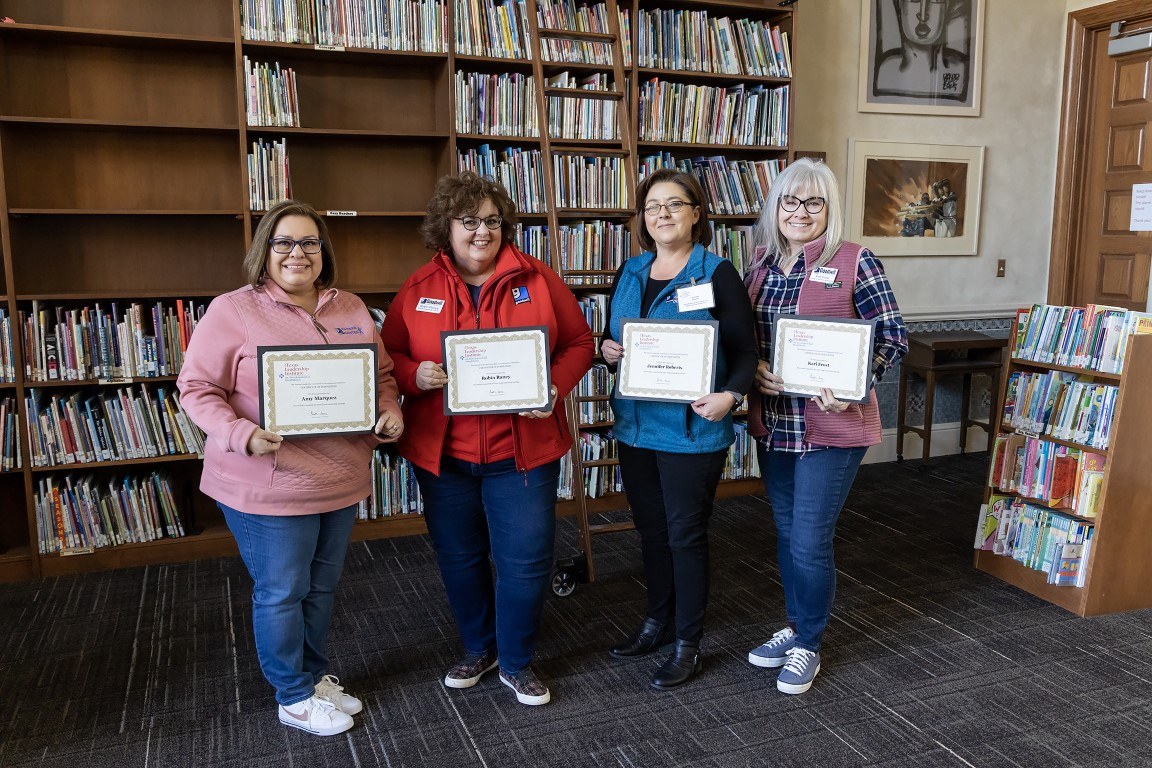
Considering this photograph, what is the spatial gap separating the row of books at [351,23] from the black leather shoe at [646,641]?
9.01 ft

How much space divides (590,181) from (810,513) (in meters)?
2.30

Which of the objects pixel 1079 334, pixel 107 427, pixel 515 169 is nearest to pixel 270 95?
pixel 515 169

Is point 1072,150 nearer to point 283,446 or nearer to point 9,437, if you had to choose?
point 283,446

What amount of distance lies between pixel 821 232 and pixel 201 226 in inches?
113

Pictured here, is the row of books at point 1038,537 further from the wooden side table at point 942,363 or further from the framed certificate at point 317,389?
the framed certificate at point 317,389

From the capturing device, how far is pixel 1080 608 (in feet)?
10.8

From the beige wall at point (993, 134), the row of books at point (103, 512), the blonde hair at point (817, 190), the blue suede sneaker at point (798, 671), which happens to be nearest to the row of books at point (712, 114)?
the beige wall at point (993, 134)

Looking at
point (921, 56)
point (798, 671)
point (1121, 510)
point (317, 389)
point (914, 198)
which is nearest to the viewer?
point (317, 389)

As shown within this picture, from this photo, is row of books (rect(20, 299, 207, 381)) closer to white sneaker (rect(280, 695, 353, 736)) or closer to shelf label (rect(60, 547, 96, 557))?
shelf label (rect(60, 547, 96, 557))

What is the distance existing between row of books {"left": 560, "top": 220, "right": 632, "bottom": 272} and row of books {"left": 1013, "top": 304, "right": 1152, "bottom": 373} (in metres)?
1.86

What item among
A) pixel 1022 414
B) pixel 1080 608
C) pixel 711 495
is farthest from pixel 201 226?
pixel 1080 608

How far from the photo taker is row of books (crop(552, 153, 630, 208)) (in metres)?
4.29

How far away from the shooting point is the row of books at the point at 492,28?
4.10m

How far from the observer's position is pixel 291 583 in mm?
2369
